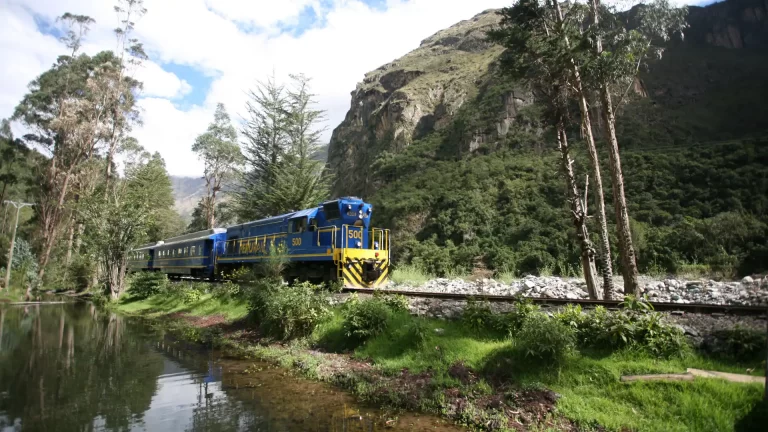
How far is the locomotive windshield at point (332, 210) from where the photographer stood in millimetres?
15723

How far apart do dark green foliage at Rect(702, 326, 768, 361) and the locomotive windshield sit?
38.8 feet

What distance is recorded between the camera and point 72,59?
107 feet

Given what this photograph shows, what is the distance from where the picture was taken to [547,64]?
12773mm

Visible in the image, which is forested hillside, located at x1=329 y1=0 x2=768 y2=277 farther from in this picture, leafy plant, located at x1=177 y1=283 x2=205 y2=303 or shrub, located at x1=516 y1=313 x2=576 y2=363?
leafy plant, located at x1=177 y1=283 x2=205 y2=303

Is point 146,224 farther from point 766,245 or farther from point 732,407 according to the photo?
point 766,245

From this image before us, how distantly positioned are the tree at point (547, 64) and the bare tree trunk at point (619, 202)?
99 centimetres

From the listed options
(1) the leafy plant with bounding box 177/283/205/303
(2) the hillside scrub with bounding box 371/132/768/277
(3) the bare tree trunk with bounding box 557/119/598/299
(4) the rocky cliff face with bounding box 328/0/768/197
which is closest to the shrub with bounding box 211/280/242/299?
(1) the leafy plant with bounding box 177/283/205/303

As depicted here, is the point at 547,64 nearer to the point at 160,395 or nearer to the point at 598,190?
the point at 598,190

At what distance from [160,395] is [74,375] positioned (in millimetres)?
2836

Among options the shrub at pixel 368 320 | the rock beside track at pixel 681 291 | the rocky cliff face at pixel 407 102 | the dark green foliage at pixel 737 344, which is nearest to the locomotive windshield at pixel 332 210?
the rock beside track at pixel 681 291

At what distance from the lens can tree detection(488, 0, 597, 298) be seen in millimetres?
12250

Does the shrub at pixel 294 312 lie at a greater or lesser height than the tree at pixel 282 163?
lesser

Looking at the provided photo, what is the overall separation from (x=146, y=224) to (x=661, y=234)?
30739 mm

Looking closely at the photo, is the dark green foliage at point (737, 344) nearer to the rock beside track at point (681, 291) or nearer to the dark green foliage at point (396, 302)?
the rock beside track at point (681, 291)
